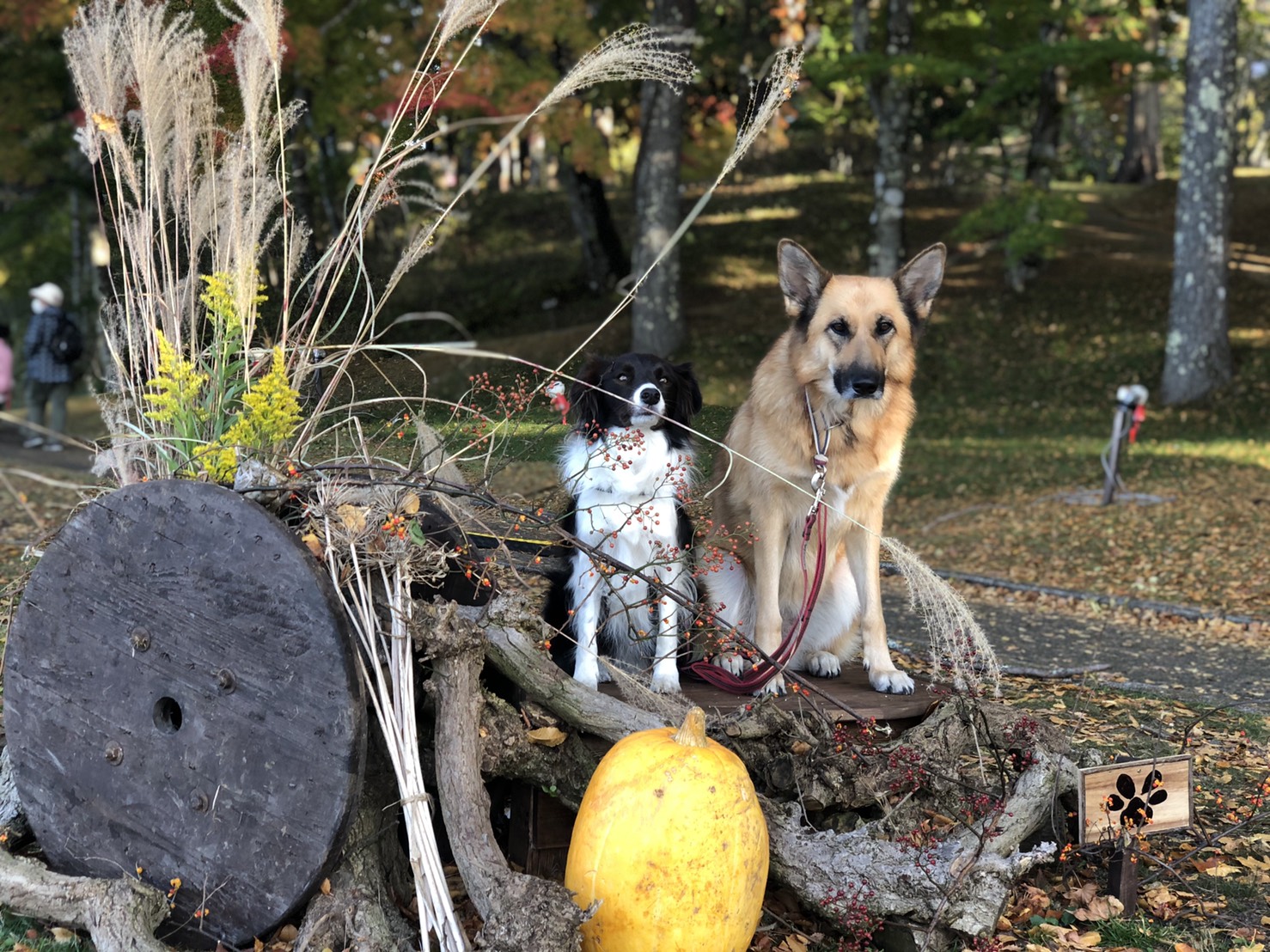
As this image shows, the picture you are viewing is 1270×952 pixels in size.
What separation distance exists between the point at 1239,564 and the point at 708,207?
2048 cm

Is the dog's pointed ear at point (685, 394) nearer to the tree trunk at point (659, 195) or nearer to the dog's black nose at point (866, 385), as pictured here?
the dog's black nose at point (866, 385)

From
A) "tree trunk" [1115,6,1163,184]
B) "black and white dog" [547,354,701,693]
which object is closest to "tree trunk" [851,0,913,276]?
"black and white dog" [547,354,701,693]

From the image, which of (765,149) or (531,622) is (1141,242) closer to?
(765,149)

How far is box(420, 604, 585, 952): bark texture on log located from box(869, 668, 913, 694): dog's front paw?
172 centimetres

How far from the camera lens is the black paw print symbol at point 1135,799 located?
366cm

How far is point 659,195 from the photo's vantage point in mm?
Result: 16609

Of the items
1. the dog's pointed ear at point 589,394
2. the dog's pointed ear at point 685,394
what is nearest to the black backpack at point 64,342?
the dog's pointed ear at point 589,394

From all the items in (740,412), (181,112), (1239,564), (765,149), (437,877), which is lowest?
(1239,564)

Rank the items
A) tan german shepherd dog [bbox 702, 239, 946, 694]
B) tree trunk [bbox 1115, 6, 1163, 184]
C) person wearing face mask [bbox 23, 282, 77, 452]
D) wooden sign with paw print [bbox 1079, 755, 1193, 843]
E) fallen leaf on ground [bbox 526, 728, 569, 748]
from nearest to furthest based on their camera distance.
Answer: fallen leaf on ground [bbox 526, 728, 569, 748]
wooden sign with paw print [bbox 1079, 755, 1193, 843]
tan german shepherd dog [bbox 702, 239, 946, 694]
person wearing face mask [bbox 23, 282, 77, 452]
tree trunk [bbox 1115, 6, 1163, 184]

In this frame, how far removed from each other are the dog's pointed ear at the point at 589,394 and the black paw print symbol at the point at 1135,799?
2.11 metres

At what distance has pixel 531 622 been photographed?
135 inches

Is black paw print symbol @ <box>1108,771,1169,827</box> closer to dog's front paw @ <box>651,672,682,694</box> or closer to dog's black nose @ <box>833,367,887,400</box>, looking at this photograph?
dog's front paw @ <box>651,672,682,694</box>

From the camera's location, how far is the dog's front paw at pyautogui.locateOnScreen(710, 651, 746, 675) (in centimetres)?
448

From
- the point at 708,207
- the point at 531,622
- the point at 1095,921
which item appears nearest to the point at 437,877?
the point at 531,622
